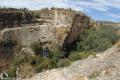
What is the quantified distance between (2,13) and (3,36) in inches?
152

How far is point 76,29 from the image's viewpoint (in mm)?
65250

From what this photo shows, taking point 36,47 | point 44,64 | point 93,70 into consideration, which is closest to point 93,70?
point 93,70

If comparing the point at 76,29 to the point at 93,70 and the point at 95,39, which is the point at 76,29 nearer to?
the point at 95,39

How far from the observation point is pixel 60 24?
66.0 m

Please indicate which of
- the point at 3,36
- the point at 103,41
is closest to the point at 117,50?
the point at 103,41

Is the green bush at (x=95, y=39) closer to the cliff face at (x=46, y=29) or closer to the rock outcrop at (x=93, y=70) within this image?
the cliff face at (x=46, y=29)

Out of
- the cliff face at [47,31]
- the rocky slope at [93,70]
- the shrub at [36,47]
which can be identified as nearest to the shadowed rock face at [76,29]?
the cliff face at [47,31]

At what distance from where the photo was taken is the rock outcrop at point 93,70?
22.0m

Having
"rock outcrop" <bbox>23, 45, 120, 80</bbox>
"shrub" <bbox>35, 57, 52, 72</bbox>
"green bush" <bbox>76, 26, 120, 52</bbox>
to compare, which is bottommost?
"shrub" <bbox>35, 57, 52, 72</bbox>

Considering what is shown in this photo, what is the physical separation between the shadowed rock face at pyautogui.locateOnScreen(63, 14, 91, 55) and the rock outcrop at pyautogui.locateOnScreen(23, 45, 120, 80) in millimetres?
38566

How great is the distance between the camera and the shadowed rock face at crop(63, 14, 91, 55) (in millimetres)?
63975

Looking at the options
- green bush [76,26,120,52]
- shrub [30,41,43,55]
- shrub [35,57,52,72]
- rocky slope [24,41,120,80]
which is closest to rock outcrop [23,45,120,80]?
rocky slope [24,41,120,80]

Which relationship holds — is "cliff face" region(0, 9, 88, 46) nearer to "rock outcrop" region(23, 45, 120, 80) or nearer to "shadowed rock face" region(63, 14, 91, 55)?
"shadowed rock face" region(63, 14, 91, 55)

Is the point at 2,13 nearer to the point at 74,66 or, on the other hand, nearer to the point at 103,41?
the point at 103,41
